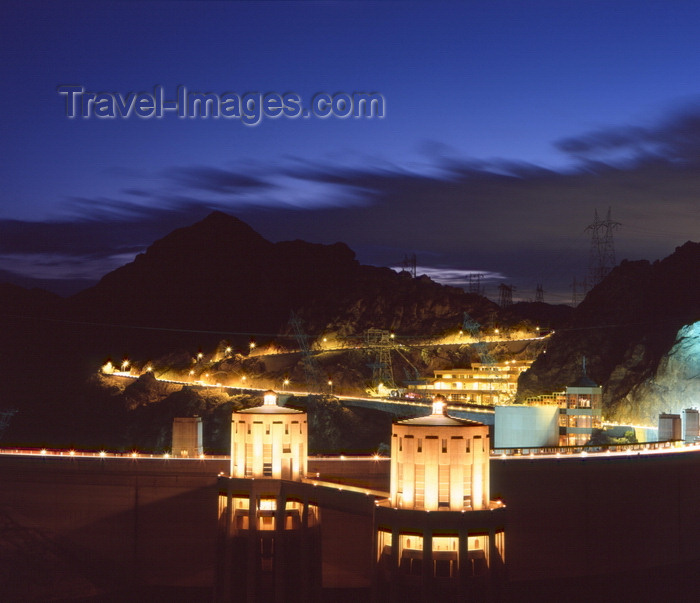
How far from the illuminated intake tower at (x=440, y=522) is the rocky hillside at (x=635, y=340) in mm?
65607

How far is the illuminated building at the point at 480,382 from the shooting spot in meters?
186

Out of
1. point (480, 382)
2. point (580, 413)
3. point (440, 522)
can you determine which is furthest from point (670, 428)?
point (480, 382)

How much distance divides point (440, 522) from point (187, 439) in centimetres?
4548

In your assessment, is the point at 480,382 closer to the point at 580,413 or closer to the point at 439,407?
the point at 580,413

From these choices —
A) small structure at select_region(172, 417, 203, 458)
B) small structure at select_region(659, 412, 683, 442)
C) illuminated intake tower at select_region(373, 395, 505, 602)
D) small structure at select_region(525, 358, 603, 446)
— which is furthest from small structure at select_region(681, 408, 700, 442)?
small structure at select_region(172, 417, 203, 458)

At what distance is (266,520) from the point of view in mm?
63312

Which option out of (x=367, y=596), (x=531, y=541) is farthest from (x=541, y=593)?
(x=367, y=596)

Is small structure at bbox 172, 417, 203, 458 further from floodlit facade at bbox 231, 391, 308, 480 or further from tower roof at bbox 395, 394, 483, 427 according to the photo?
tower roof at bbox 395, 394, 483, 427

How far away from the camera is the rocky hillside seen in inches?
4348

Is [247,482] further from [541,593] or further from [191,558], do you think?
[541,593]

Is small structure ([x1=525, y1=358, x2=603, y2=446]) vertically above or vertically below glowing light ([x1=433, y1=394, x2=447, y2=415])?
below

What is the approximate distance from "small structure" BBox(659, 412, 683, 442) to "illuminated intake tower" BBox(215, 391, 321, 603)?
48.9m

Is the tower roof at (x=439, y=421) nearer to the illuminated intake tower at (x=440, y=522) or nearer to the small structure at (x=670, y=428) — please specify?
the illuminated intake tower at (x=440, y=522)

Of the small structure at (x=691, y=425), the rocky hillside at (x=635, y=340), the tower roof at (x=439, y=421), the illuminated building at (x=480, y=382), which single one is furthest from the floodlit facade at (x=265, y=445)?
the illuminated building at (x=480, y=382)
